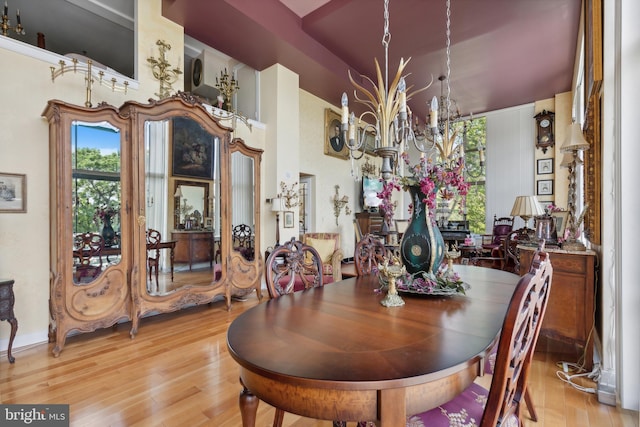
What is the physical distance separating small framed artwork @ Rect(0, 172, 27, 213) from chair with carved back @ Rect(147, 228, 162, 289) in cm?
105

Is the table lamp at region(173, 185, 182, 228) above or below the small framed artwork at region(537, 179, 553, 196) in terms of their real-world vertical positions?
below

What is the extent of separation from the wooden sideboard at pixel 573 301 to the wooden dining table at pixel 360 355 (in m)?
1.31

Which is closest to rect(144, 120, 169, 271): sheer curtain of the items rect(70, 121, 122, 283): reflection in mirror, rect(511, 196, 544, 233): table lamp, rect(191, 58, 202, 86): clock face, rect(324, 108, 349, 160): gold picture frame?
rect(70, 121, 122, 283): reflection in mirror

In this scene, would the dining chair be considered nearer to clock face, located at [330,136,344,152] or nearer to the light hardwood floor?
the light hardwood floor

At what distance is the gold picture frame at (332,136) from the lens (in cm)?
639

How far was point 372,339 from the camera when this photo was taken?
1.00 metres

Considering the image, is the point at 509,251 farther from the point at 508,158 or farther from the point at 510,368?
the point at 508,158

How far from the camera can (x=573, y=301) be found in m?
2.24

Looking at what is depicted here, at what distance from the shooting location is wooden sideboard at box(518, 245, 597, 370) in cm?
216

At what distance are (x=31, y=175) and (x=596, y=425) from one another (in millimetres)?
4591

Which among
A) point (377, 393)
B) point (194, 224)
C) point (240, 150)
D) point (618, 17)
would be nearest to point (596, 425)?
point (377, 393)

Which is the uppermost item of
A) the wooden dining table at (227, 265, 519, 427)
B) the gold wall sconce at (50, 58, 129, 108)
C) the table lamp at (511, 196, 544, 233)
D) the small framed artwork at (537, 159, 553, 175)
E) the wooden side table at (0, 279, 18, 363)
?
the gold wall sconce at (50, 58, 129, 108)

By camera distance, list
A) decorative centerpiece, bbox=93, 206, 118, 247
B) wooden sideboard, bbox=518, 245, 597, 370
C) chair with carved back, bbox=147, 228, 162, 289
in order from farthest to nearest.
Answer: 1. chair with carved back, bbox=147, 228, 162, 289
2. decorative centerpiece, bbox=93, 206, 118, 247
3. wooden sideboard, bbox=518, 245, 597, 370

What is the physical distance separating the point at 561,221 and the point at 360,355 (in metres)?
3.00
